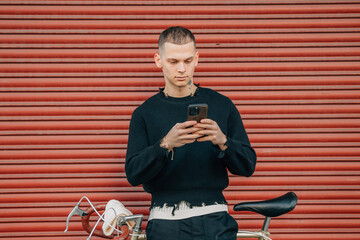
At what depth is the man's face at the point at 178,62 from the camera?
2.01 metres

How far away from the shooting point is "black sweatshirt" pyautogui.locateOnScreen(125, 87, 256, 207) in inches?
77.9

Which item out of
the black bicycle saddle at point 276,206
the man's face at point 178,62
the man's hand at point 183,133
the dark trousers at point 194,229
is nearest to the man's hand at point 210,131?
the man's hand at point 183,133

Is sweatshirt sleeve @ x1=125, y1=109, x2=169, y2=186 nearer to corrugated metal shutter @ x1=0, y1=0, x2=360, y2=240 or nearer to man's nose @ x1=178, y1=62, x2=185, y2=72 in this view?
man's nose @ x1=178, y1=62, x2=185, y2=72

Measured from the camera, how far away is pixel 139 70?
10.3 ft

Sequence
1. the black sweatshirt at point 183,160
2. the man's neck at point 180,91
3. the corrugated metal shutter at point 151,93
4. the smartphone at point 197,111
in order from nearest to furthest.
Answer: the smartphone at point 197,111 < the black sweatshirt at point 183,160 < the man's neck at point 180,91 < the corrugated metal shutter at point 151,93

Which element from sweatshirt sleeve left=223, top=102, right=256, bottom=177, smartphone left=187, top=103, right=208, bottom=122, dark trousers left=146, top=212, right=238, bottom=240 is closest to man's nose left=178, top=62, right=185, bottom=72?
smartphone left=187, top=103, right=208, bottom=122

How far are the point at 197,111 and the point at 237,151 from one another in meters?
0.43

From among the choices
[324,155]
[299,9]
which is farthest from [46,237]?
[299,9]

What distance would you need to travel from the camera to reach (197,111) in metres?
1.72

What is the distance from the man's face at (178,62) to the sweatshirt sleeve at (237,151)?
1.59 feet

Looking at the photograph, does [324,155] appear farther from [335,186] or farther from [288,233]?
[288,233]

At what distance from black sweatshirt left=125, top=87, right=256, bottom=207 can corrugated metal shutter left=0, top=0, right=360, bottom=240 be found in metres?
0.99

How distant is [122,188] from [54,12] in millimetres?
1999

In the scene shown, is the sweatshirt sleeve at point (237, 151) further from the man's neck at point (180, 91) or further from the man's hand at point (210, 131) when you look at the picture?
the man's neck at point (180, 91)
